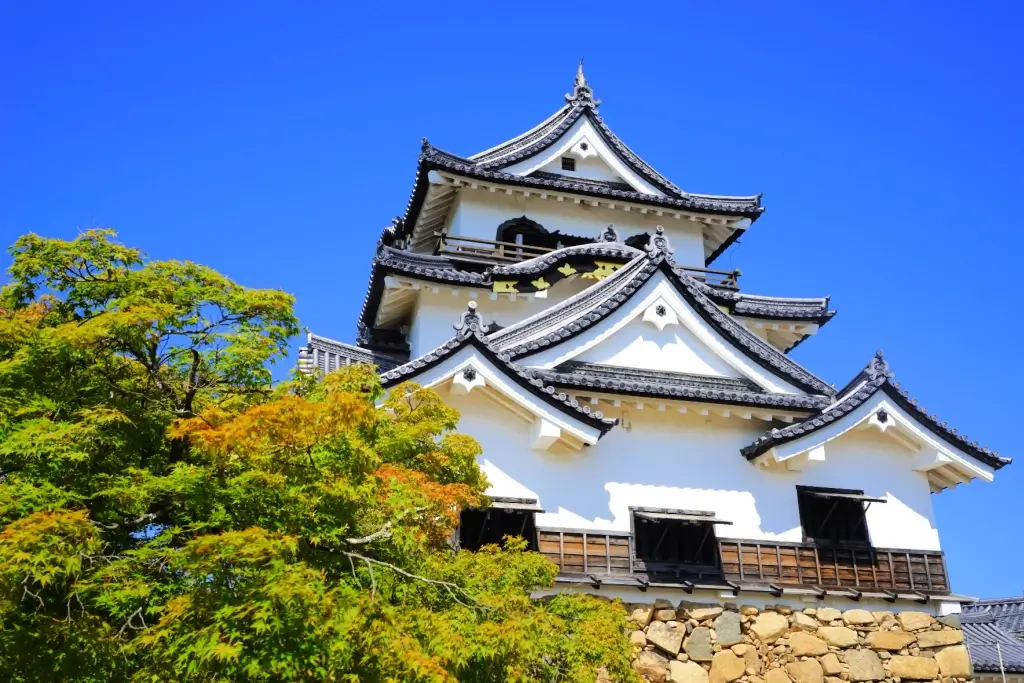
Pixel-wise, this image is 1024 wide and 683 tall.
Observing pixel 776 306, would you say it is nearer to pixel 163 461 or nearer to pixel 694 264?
pixel 694 264

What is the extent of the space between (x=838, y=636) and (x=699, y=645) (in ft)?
6.59

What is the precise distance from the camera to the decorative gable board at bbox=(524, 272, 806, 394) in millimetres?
14469

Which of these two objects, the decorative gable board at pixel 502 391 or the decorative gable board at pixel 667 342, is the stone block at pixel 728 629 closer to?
the decorative gable board at pixel 502 391

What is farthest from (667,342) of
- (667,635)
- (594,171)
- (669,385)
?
(594,171)

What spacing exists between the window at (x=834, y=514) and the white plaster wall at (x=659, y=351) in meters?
2.10

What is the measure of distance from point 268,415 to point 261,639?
1.68m

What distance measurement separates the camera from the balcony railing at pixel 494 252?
1814 cm

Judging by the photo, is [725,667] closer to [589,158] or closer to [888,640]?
[888,640]

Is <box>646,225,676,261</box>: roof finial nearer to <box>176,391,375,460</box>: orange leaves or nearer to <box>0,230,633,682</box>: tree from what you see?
<box>0,230,633,682</box>: tree

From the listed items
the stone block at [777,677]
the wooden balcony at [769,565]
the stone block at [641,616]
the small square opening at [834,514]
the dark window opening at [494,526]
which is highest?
the small square opening at [834,514]

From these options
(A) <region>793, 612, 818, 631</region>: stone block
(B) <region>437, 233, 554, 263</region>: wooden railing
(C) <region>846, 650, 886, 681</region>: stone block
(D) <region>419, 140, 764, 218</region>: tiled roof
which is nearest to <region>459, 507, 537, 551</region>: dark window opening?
(A) <region>793, 612, 818, 631</region>: stone block

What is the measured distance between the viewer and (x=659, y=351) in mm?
14742

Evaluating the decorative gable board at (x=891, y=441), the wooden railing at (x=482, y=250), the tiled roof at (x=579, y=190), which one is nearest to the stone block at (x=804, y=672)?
the decorative gable board at (x=891, y=441)

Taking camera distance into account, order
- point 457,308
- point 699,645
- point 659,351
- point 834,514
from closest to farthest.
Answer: point 699,645 < point 834,514 < point 659,351 < point 457,308
